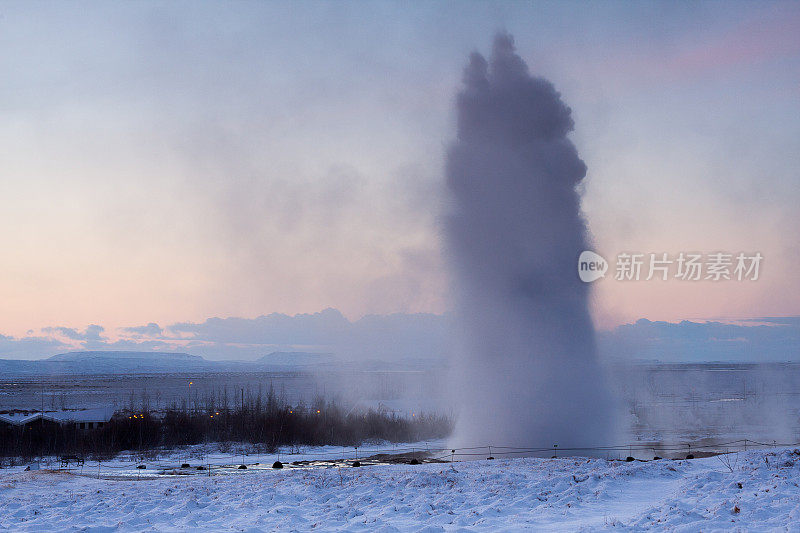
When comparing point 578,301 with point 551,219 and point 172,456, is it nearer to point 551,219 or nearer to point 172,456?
point 551,219

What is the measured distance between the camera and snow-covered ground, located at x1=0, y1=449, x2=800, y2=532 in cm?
1351

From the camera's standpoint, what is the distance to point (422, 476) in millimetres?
20906

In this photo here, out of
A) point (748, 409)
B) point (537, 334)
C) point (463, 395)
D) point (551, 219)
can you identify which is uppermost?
point (551, 219)

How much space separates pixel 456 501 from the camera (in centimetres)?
1702

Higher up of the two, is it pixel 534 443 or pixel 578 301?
pixel 578 301

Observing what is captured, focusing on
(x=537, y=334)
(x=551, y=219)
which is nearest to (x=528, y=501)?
(x=537, y=334)

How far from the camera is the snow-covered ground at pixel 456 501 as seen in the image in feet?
44.3

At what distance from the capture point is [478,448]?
117 feet

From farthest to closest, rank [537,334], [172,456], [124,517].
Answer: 1. [172,456]
2. [537,334]
3. [124,517]

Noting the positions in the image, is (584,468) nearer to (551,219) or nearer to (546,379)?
(546,379)

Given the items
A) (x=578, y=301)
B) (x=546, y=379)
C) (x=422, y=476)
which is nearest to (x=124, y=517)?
(x=422, y=476)

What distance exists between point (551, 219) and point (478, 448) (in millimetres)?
14953

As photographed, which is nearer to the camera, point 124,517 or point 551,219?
point 124,517

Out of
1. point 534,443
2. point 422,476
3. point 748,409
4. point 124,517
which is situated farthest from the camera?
point 748,409
